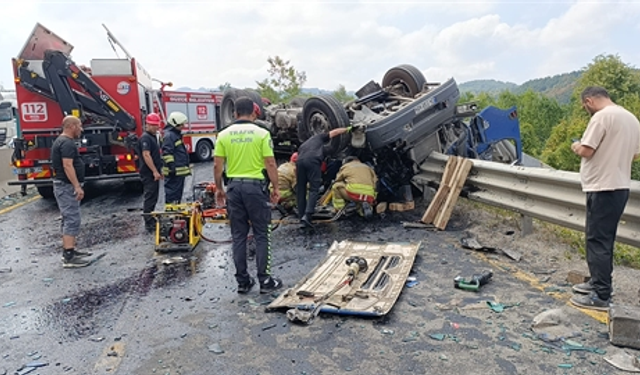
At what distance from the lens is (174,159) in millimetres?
7191

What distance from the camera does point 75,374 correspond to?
3.13 meters

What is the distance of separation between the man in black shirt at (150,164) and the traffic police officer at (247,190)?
2950 millimetres

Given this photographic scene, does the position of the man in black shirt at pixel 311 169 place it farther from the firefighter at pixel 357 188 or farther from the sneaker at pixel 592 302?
the sneaker at pixel 592 302

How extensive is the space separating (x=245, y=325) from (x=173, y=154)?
4054 mm

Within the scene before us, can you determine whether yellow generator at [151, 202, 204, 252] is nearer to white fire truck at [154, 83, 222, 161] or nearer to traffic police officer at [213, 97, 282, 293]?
traffic police officer at [213, 97, 282, 293]

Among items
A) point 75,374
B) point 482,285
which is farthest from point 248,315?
point 482,285

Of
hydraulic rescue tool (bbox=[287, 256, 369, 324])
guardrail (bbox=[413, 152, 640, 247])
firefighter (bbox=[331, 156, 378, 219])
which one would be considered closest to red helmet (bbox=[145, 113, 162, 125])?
firefighter (bbox=[331, 156, 378, 219])

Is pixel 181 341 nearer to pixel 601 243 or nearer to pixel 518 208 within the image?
pixel 601 243

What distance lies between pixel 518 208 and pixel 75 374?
184 inches

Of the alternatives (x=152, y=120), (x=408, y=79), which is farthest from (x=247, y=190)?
Answer: (x=408, y=79)

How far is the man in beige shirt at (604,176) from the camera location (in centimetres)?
369

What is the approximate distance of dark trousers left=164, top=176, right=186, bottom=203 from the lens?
Result: 7.28 meters

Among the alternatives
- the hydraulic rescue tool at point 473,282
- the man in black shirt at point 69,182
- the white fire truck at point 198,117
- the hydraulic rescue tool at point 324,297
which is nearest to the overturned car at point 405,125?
the hydraulic rescue tool at point 324,297

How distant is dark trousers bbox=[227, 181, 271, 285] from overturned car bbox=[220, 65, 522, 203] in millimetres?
2872
